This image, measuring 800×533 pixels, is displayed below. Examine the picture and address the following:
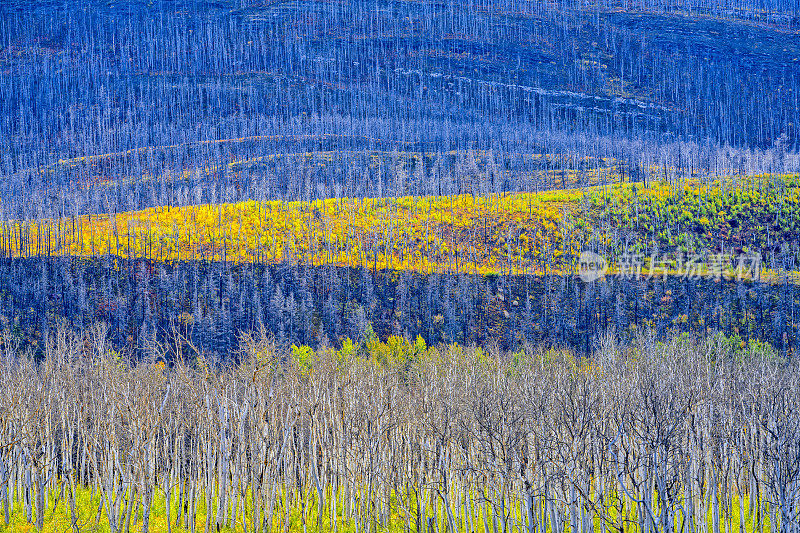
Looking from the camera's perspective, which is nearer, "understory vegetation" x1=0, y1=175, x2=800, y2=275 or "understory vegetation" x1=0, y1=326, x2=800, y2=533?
"understory vegetation" x1=0, y1=326, x2=800, y2=533

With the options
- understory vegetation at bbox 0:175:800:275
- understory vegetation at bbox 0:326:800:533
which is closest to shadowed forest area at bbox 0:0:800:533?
understory vegetation at bbox 0:326:800:533

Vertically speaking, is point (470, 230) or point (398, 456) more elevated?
point (398, 456)

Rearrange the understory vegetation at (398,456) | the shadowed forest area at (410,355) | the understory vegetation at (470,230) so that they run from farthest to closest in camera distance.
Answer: the understory vegetation at (470,230)
the shadowed forest area at (410,355)
the understory vegetation at (398,456)

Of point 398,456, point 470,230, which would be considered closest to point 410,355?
point 398,456

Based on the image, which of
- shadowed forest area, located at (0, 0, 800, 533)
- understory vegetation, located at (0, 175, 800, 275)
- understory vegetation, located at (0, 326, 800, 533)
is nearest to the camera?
understory vegetation, located at (0, 326, 800, 533)

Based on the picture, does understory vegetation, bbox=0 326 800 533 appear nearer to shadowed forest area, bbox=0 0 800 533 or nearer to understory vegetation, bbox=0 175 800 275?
shadowed forest area, bbox=0 0 800 533

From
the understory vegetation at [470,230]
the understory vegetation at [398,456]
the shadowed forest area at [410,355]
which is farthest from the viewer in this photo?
the understory vegetation at [470,230]

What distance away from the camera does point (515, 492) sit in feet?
89.1

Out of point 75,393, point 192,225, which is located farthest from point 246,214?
point 75,393

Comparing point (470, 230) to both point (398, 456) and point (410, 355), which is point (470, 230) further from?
point (398, 456)

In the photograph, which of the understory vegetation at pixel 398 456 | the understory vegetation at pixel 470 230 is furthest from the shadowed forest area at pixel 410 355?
the understory vegetation at pixel 470 230

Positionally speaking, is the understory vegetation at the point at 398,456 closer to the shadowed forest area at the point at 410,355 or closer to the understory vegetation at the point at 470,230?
the shadowed forest area at the point at 410,355

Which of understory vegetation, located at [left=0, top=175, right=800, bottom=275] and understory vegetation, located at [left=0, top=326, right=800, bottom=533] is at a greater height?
understory vegetation, located at [left=0, top=326, right=800, bottom=533]

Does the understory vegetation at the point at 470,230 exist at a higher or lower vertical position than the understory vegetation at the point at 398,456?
lower
